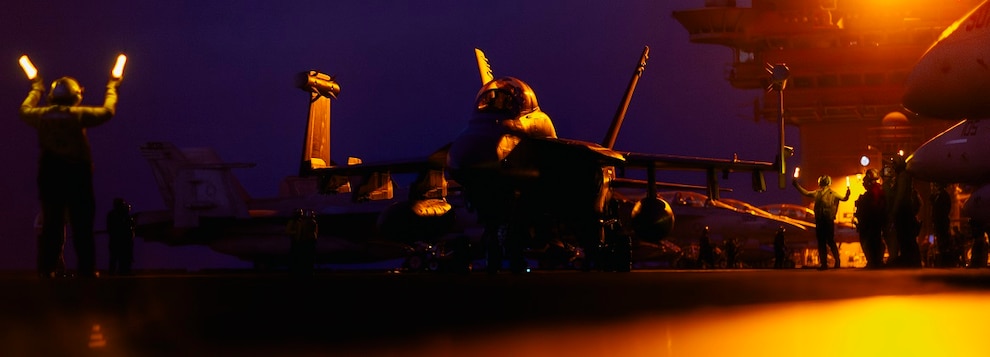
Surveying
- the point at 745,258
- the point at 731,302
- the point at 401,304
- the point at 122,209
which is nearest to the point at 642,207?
the point at 122,209

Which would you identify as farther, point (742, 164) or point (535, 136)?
point (742, 164)

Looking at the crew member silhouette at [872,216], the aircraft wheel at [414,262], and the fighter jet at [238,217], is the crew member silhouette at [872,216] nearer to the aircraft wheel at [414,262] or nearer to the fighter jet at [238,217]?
the aircraft wheel at [414,262]

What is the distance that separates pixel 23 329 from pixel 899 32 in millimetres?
59675

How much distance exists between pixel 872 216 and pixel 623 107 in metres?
6.13

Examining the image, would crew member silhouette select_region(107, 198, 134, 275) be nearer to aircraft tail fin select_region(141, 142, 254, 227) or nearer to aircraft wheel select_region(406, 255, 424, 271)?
aircraft wheel select_region(406, 255, 424, 271)

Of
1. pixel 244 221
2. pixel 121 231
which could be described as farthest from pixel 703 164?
pixel 244 221

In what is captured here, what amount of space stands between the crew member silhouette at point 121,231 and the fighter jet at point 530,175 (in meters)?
3.98

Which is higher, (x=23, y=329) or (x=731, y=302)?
(x=23, y=329)

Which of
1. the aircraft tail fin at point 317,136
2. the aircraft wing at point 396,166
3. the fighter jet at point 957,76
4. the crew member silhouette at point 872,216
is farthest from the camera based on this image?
the aircraft tail fin at point 317,136

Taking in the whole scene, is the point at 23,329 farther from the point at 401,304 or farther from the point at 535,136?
the point at 535,136

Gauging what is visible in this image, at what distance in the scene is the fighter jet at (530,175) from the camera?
12.5 m

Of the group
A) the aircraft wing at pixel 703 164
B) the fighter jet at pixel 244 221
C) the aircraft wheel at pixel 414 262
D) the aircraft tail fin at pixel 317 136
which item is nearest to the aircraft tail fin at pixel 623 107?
the aircraft wing at pixel 703 164

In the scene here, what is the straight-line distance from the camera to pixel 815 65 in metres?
60.1

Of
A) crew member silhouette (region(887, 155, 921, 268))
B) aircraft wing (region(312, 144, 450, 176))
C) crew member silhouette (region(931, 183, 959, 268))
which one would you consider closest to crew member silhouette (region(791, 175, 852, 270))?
crew member silhouette (region(887, 155, 921, 268))
